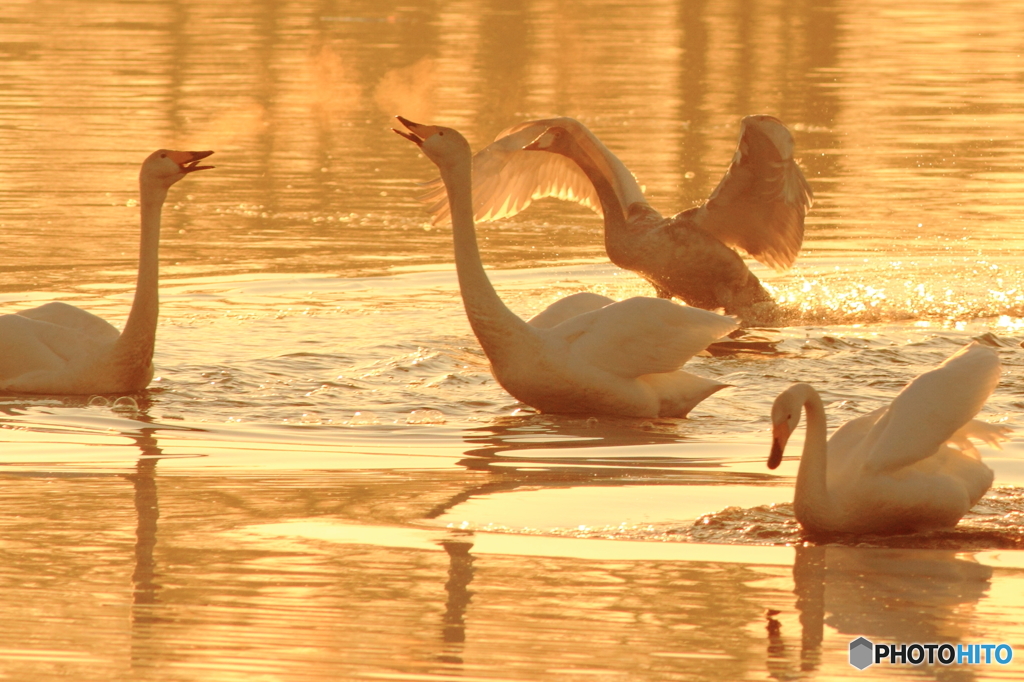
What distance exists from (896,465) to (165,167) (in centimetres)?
488

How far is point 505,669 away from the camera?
4.90m

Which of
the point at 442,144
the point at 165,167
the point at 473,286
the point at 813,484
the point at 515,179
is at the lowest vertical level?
the point at 813,484

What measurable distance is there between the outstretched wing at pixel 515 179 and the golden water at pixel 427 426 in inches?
25.0

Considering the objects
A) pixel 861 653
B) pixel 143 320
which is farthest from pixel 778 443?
pixel 143 320

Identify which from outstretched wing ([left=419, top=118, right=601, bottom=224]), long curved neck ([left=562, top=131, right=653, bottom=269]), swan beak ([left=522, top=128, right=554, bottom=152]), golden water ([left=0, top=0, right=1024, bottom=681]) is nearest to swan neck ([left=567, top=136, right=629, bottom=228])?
long curved neck ([left=562, top=131, right=653, bottom=269])

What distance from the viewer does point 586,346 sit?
29.1 ft

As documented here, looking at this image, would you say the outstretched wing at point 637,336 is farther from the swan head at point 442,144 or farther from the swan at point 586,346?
the swan head at point 442,144

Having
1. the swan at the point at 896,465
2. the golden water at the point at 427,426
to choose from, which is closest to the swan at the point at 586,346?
the golden water at the point at 427,426

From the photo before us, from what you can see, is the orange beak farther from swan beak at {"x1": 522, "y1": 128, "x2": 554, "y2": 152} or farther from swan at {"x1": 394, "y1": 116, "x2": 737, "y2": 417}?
swan beak at {"x1": 522, "y1": 128, "x2": 554, "y2": 152}

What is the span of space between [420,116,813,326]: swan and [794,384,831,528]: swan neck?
18.5ft

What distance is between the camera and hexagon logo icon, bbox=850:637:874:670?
4992mm

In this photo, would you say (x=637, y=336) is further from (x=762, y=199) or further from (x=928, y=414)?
(x=762, y=199)

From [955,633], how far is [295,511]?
2.68 metres

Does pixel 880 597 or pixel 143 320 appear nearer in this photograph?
pixel 880 597
